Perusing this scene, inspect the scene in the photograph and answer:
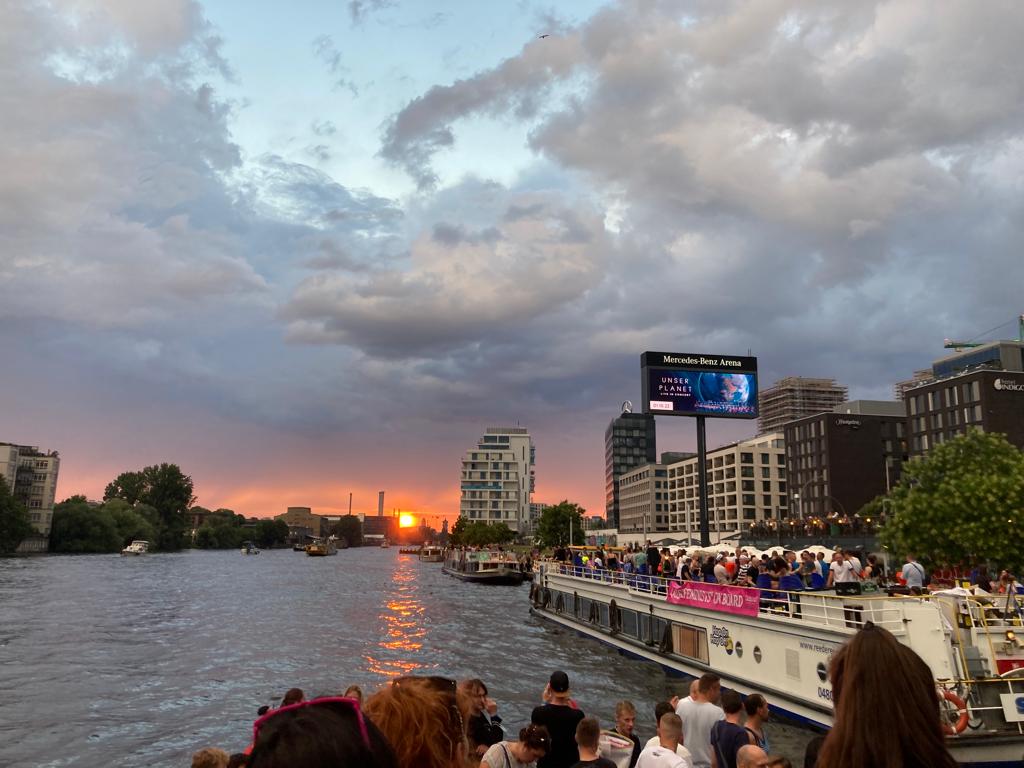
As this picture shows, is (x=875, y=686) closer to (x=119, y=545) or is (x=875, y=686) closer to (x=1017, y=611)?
(x=1017, y=611)

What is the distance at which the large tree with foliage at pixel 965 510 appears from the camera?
42.2m

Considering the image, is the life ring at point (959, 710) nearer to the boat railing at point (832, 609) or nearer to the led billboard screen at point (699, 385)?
the boat railing at point (832, 609)

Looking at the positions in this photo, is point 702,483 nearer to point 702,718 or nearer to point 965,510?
point 965,510

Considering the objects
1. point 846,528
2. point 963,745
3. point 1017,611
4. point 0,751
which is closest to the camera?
point 963,745

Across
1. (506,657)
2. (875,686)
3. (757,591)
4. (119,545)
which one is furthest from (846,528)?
(119,545)

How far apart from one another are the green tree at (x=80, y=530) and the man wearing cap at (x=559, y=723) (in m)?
169

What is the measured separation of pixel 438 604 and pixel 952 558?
41393mm

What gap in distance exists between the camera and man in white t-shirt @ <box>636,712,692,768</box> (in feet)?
25.1

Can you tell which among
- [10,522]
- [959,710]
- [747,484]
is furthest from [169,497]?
[959,710]

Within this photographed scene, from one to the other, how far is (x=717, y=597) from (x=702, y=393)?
2964 cm

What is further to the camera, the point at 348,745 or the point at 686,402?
the point at 686,402

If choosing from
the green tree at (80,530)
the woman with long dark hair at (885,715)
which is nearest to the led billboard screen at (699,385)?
the woman with long dark hair at (885,715)

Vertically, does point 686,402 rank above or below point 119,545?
above

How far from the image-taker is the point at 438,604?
2621 inches
